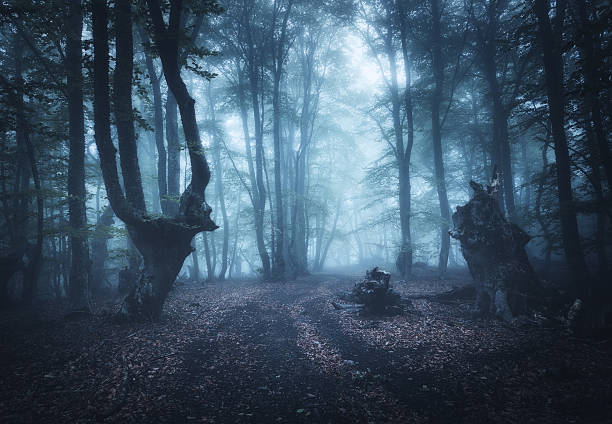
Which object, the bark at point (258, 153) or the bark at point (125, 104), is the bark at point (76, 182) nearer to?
the bark at point (125, 104)

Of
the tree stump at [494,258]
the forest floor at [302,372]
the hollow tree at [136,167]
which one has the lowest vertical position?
the forest floor at [302,372]

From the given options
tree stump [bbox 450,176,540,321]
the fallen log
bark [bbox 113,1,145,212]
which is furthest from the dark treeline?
the fallen log

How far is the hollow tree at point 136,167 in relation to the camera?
719cm

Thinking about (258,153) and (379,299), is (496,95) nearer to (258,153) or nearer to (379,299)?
(379,299)

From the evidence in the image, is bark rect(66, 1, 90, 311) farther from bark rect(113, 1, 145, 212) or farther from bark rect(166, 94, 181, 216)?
bark rect(166, 94, 181, 216)

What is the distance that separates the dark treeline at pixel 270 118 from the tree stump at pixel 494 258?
5.22 feet

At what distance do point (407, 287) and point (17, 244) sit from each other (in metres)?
19.7

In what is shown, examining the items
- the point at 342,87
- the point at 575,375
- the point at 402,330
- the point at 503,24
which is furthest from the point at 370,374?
the point at 342,87

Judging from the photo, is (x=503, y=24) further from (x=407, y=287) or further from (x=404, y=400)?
(x=404, y=400)

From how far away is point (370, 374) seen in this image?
211 inches

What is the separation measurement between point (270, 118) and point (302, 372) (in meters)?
17.8

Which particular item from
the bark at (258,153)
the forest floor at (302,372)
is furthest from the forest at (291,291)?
the bark at (258,153)

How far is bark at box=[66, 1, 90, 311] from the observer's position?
9.26m

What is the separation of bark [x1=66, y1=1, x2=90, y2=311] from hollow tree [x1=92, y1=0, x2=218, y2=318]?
2848 mm
